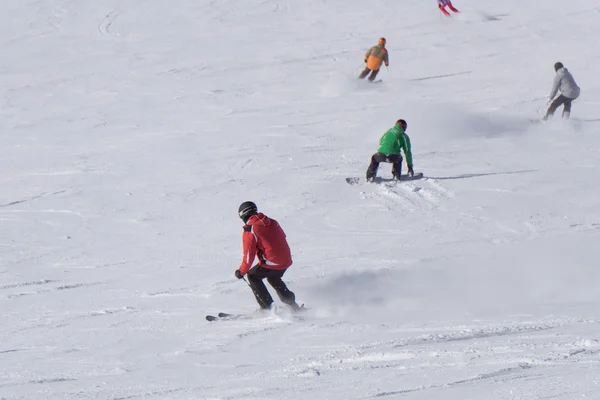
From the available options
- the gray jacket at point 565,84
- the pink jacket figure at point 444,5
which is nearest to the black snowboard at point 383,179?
the gray jacket at point 565,84

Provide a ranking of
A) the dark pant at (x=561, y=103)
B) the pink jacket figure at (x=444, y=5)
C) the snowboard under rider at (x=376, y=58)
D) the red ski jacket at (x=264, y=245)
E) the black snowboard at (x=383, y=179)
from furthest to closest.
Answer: the pink jacket figure at (x=444, y=5)
the snowboard under rider at (x=376, y=58)
the dark pant at (x=561, y=103)
the black snowboard at (x=383, y=179)
the red ski jacket at (x=264, y=245)

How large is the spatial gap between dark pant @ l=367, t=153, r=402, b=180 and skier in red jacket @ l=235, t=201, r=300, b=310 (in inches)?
191

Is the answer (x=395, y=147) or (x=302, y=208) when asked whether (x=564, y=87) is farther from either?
(x=302, y=208)

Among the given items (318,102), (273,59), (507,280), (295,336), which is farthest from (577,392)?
(273,59)

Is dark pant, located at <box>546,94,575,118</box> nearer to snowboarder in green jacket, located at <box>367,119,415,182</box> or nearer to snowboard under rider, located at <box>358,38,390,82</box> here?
snowboard under rider, located at <box>358,38,390,82</box>

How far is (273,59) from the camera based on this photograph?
73.2 feet

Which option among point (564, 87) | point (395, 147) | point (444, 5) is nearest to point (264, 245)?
point (395, 147)

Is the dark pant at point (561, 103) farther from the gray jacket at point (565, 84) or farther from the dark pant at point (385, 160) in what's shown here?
the dark pant at point (385, 160)

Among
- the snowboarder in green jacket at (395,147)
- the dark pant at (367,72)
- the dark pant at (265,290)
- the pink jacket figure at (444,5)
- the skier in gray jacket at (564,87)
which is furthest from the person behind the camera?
the pink jacket figure at (444,5)

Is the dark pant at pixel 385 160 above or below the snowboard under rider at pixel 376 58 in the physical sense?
below

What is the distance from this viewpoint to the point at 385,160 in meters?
12.9

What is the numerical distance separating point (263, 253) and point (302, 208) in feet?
14.0

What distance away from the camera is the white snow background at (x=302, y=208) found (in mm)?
7027

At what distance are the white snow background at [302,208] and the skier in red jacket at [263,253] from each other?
0.22 metres
